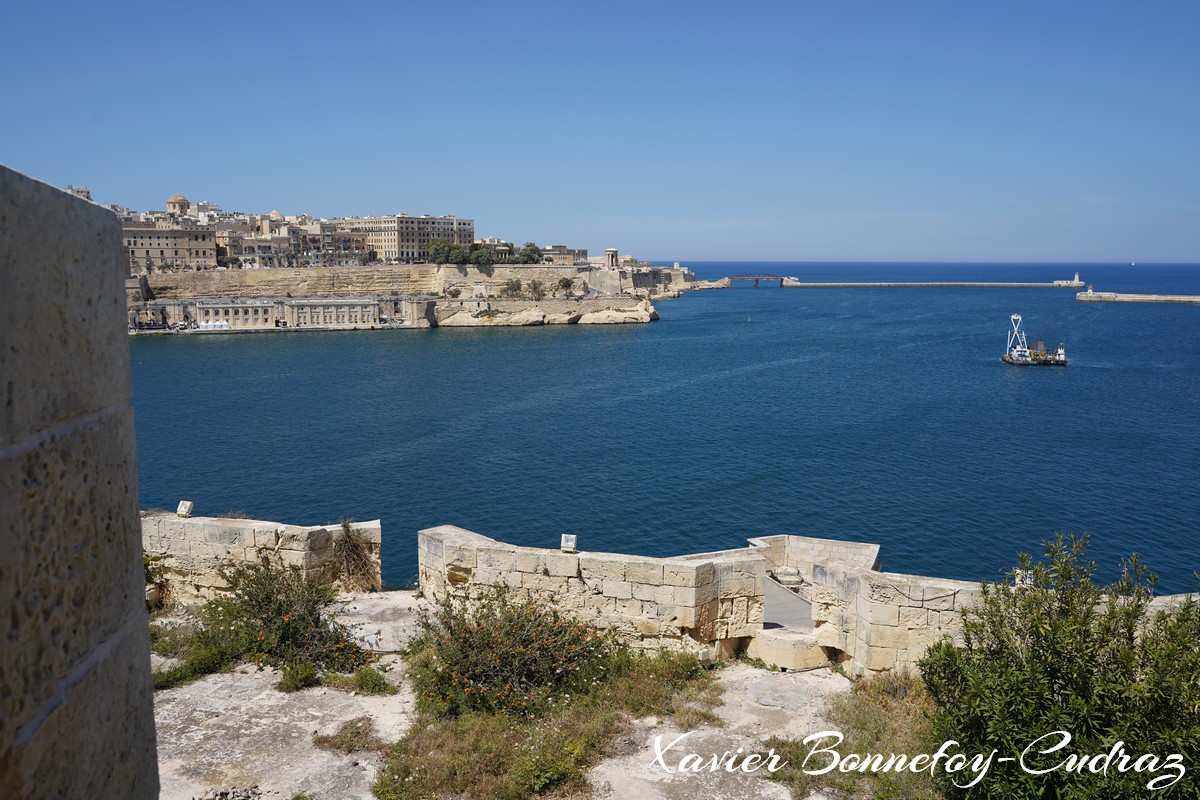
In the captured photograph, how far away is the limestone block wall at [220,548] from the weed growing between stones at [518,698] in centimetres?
182

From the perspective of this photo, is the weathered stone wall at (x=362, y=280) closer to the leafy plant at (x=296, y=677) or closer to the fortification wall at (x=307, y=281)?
the fortification wall at (x=307, y=281)

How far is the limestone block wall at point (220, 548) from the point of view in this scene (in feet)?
31.4

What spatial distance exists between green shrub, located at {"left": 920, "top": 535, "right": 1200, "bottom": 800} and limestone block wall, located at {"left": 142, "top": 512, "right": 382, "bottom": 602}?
6665 millimetres

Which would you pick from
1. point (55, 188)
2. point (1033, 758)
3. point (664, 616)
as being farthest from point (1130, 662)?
point (55, 188)

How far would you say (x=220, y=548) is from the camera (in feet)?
31.7

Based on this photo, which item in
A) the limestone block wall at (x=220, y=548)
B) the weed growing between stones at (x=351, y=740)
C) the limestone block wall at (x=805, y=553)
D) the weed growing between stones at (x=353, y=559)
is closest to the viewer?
the weed growing between stones at (x=351, y=740)

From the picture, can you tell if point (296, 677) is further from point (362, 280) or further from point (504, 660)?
point (362, 280)

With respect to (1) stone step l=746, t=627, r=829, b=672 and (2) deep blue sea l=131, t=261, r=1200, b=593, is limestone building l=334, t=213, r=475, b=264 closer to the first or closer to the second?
(2) deep blue sea l=131, t=261, r=1200, b=593

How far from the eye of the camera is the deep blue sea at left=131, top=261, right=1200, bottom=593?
23453mm

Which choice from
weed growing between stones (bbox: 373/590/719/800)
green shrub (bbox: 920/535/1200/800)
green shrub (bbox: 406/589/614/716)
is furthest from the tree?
green shrub (bbox: 920/535/1200/800)

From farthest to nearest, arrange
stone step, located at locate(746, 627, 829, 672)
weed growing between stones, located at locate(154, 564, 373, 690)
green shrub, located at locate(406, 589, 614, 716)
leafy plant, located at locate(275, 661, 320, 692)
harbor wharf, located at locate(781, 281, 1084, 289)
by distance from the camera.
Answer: harbor wharf, located at locate(781, 281, 1084, 289), stone step, located at locate(746, 627, 829, 672), weed growing between stones, located at locate(154, 564, 373, 690), leafy plant, located at locate(275, 661, 320, 692), green shrub, located at locate(406, 589, 614, 716)

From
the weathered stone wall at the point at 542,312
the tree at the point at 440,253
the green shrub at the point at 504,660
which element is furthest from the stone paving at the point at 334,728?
the tree at the point at 440,253

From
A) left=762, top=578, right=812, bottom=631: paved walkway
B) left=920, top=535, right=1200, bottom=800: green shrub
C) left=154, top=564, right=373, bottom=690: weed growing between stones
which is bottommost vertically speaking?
left=762, top=578, right=812, bottom=631: paved walkway

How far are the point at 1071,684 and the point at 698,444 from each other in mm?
28033
